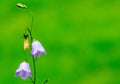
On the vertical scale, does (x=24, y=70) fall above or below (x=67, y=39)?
above

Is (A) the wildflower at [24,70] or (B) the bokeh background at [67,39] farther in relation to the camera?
(B) the bokeh background at [67,39]

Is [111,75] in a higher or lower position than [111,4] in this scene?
lower

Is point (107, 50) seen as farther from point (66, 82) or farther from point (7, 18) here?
point (7, 18)

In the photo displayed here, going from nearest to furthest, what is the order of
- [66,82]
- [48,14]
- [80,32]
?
1. [66,82]
2. [80,32]
3. [48,14]

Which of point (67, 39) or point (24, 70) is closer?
point (24, 70)

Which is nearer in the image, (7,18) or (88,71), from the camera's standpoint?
(88,71)

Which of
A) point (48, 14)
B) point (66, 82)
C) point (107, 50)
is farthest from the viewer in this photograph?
point (48, 14)

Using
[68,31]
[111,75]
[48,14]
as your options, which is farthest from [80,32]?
[111,75]

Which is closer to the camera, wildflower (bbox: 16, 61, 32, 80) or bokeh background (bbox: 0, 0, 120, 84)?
wildflower (bbox: 16, 61, 32, 80)
